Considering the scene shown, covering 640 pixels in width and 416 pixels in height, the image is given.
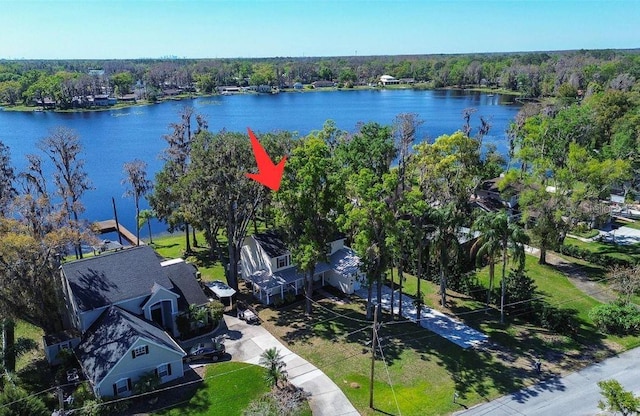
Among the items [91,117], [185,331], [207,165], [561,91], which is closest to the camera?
[185,331]

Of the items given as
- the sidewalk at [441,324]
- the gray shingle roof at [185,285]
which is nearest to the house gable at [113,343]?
the gray shingle roof at [185,285]

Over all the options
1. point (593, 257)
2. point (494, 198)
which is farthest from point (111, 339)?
point (494, 198)

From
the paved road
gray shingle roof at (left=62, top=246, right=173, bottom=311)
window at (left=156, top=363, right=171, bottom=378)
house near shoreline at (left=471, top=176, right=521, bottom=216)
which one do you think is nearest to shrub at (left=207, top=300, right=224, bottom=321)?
gray shingle roof at (left=62, top=246, right=173, bottom=311)

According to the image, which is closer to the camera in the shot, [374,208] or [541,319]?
[374,208]

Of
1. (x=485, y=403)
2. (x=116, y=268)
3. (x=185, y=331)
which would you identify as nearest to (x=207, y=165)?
(x=116, y=268)

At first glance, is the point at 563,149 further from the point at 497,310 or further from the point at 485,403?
the point at 485,403

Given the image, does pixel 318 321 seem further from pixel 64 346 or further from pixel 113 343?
pixel 64 346

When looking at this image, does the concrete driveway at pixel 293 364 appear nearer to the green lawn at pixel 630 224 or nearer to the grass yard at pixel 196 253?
the grass yard at pixel 196 253
